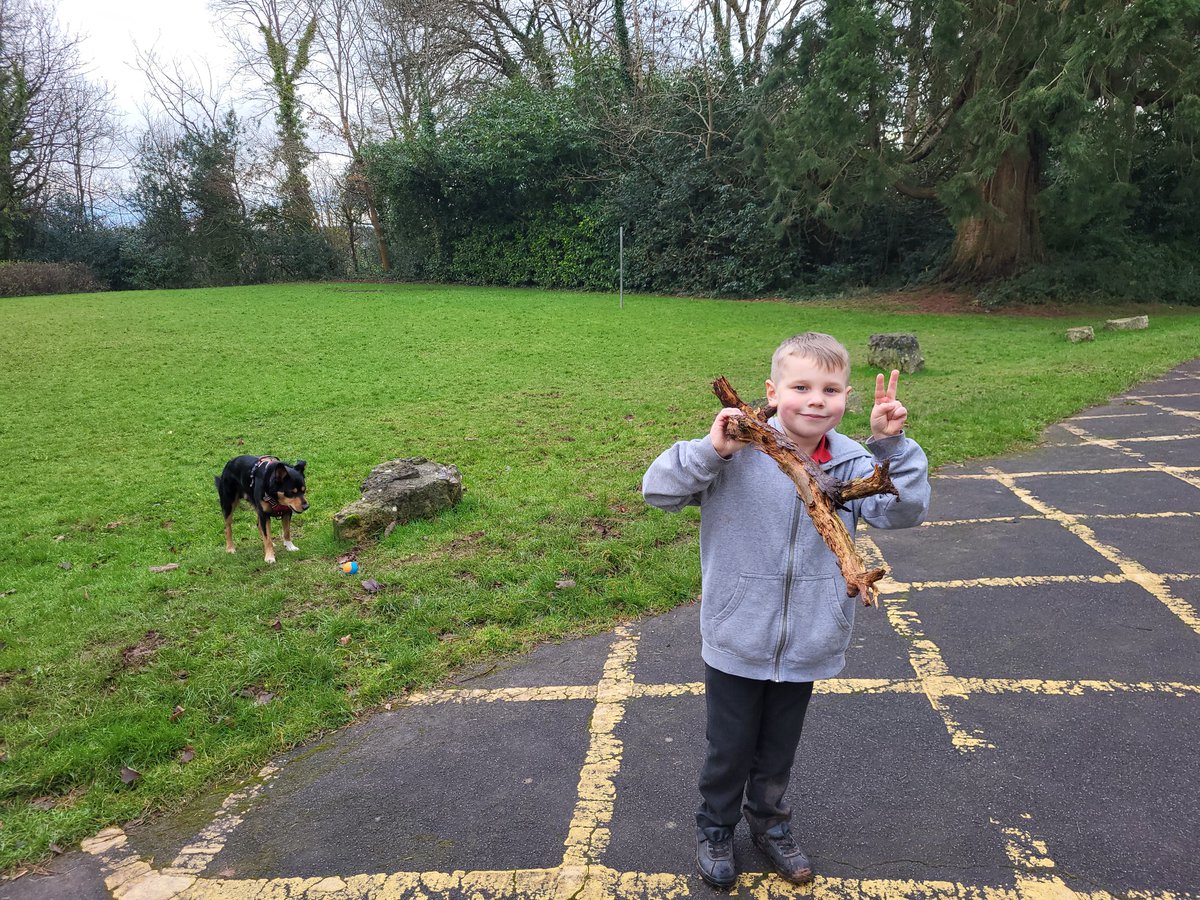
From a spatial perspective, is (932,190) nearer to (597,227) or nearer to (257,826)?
(597,227)

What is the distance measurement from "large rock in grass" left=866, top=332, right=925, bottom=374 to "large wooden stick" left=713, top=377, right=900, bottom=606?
9.82m

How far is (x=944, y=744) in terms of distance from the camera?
2.94m

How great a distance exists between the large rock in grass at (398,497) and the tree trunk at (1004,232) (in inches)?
611

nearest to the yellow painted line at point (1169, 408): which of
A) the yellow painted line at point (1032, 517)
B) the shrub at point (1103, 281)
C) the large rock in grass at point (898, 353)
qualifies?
the large rock in grass at point (898, 353)

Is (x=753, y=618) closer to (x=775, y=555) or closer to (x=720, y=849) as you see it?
(x=775, y=555)

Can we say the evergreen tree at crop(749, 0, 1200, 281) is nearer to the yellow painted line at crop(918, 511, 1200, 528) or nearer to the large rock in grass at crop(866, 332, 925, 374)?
the large rock in grass at crop(866, 332, 925, 374)

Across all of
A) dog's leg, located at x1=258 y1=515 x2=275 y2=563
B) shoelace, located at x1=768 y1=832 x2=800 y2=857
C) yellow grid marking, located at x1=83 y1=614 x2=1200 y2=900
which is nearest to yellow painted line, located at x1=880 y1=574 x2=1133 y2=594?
yellow grid marking, located at x1=83 y1=614 x2=1200 y2=900

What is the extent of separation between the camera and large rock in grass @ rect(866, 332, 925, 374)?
11.1m

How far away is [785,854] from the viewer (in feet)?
7.80

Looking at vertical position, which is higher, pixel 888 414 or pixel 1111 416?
pixel 888 414

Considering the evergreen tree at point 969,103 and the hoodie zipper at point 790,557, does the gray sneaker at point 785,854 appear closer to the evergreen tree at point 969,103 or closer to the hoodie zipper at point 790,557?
the hoodie zipper at point 790,557

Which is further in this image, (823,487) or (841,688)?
(841,688)

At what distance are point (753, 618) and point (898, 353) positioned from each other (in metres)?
9.96

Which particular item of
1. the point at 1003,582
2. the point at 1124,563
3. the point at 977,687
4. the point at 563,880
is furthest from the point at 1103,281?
the point at 563,880
